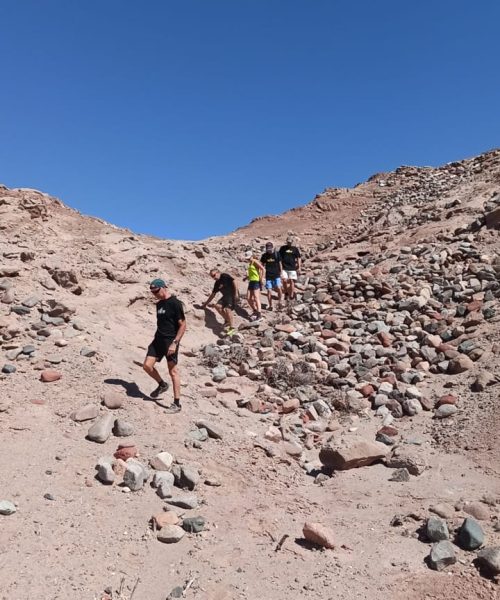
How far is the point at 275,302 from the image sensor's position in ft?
37.3

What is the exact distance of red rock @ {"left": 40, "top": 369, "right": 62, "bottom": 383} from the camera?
6.07 metres

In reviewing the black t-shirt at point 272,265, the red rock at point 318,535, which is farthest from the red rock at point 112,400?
the black t-shirt at point 272,265

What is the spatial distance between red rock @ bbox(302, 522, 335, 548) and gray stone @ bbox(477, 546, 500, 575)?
1112 millimetres

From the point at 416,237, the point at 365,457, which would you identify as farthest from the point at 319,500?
the point at 416,237

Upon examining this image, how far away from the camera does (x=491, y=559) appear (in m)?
3.71

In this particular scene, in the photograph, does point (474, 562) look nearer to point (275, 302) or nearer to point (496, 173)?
point (275, 302)

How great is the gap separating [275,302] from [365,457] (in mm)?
6104

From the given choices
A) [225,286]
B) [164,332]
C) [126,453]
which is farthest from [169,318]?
[225,286]

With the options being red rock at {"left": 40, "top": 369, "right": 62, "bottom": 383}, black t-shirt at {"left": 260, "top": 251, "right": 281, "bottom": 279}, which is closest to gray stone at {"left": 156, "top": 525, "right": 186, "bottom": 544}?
red rock at {"left": 40, "top": 369, "right": 62, "bottom": 383}

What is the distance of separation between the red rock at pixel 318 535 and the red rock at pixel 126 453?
186 centimetres

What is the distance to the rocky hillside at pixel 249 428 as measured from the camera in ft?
12.5

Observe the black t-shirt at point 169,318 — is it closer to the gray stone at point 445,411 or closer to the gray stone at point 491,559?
the gray stone at point 445,411

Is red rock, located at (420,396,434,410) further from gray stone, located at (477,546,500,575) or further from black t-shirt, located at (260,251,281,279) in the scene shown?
black t-shirt, located at (260,251,281,279)

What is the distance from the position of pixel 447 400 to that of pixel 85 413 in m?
4.60
